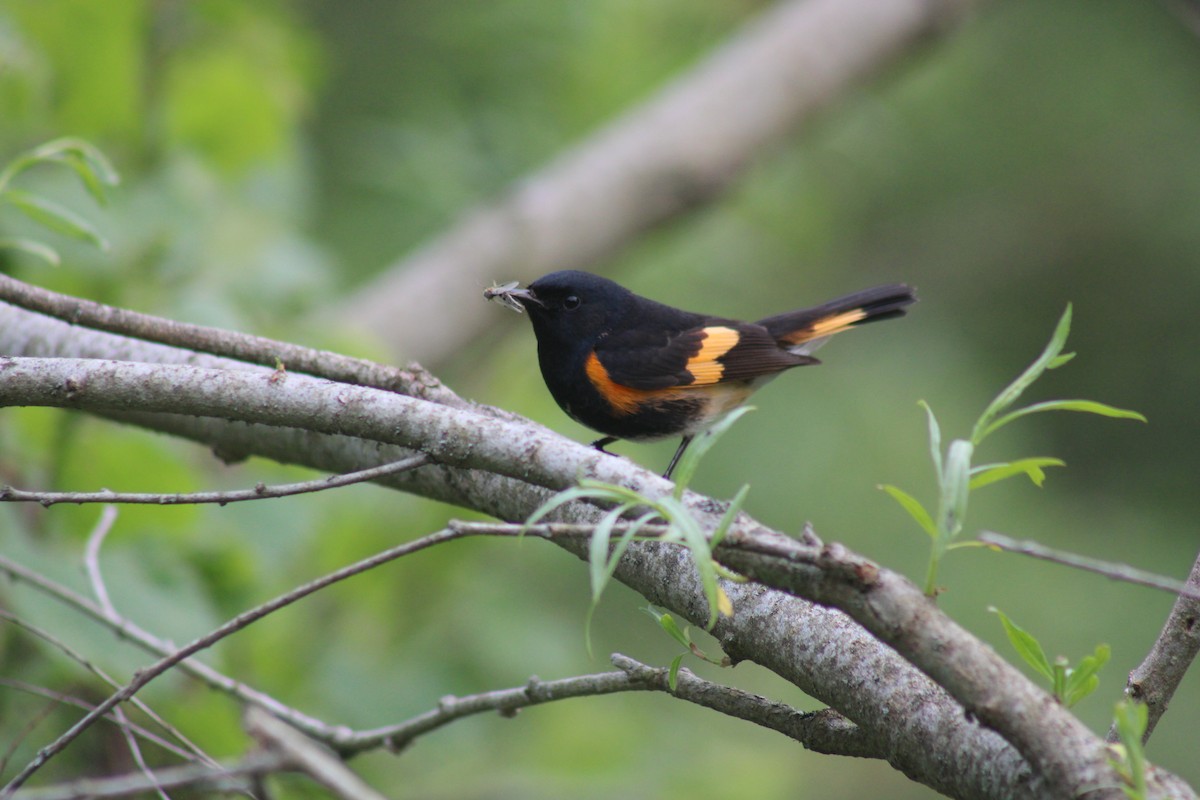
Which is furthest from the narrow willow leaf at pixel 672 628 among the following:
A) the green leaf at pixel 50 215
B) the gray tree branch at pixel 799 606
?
the green leaf at pixel 50 215

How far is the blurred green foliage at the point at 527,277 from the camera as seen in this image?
2.74 metres

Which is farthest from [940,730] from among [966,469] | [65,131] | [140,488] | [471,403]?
[65,131]

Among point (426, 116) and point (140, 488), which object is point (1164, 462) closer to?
point (426, 116)

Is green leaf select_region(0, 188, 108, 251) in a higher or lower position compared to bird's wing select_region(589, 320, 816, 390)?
higher

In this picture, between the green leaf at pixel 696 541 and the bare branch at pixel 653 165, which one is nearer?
the green leaf at pixel 696 541

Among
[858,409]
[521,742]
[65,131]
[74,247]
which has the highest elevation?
[65,131]

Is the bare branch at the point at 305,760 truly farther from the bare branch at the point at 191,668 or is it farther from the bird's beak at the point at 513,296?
the bird's beak at the point at 513,296

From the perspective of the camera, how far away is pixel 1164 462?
700 cm

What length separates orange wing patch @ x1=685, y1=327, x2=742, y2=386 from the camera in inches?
126

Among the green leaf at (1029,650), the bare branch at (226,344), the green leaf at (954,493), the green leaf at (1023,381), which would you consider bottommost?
the green leaf at (1029,650)

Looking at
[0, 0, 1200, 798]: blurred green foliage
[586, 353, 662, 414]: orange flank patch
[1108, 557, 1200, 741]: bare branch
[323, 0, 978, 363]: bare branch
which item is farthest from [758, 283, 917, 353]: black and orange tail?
[1108, 557, 1200, 741]: bare branch

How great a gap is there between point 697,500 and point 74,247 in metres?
1.90

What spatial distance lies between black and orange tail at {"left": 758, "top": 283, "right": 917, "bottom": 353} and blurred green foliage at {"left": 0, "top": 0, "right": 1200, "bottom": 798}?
0.84m

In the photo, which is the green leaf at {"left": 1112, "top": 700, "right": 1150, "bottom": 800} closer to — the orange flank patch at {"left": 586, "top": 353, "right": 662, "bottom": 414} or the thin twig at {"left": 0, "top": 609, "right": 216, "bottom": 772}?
the thin twig at {"left": 0, "top": 609, "right": 216, "bottom": 772}
